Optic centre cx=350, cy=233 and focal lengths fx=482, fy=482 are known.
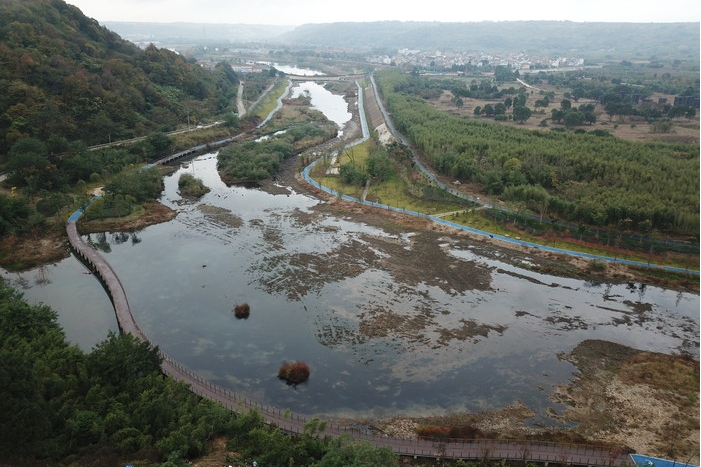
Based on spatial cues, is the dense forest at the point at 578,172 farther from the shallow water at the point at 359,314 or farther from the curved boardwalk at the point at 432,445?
the curved boardwalk at the point at 432,445

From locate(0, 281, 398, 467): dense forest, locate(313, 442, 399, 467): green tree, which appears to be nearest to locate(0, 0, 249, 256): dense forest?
locate(0, 281, 398, 467): dense forest

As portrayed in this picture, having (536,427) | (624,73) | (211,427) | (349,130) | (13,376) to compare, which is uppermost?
(624,73)

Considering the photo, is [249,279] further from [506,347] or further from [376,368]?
[506,347]

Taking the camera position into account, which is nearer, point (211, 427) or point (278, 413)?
point (211, 427)

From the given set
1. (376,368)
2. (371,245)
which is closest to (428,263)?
(371,245)

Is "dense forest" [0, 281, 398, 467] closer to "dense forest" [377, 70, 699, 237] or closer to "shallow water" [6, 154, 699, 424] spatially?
"shallow water" [6, 154, 699, 424]

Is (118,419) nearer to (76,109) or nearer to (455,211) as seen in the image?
(455,211)

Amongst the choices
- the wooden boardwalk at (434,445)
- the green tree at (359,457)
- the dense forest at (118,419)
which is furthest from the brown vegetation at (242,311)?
the green tree at (359,457)
